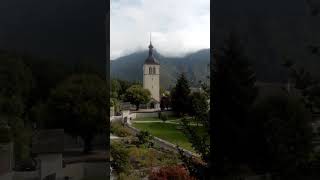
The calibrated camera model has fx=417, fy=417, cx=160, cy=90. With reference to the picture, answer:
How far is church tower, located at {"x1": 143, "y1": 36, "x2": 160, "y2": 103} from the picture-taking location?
4355 millimetres

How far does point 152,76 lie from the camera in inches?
174

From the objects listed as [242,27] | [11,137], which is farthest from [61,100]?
[242,27]

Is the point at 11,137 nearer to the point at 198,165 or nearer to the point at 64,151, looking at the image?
the point at 64,151

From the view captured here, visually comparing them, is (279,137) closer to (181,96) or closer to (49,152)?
(181,96)

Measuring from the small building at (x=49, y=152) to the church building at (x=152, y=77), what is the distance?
106 centimetres

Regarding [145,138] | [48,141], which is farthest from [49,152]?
[145,138]

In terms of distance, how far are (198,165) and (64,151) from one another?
1.25m

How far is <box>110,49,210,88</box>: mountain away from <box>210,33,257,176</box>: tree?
9.8 inches

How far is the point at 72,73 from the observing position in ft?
12.6

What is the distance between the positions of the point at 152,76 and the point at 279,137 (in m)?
1.46

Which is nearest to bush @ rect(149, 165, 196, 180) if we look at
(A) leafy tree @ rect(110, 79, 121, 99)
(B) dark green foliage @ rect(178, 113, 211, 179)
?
(B) dark green foliage @ rect(178, 113, 211, 179)

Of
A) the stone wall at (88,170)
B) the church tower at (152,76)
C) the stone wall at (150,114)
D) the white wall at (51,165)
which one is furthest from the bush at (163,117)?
the white wall at (51,165)

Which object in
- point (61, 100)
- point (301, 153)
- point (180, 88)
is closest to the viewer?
point (301, 153)

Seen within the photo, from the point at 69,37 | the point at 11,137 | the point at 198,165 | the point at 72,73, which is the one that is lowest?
the point at 198,165
